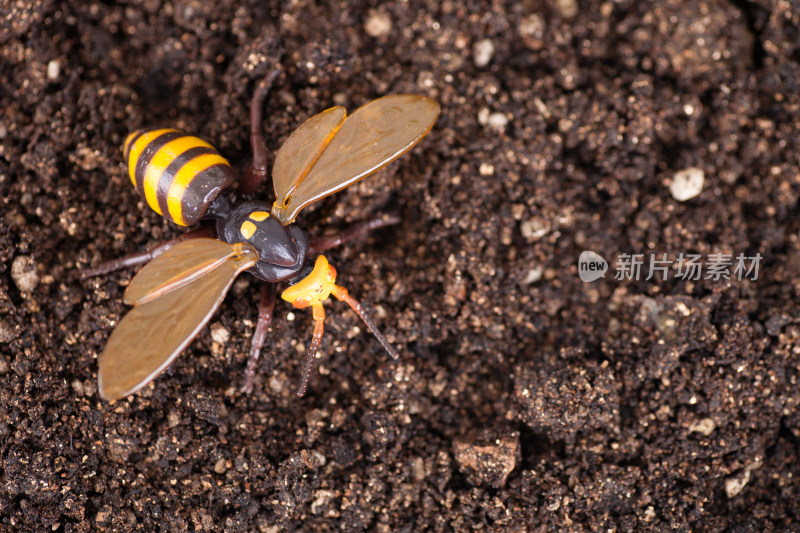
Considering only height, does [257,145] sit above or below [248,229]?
above

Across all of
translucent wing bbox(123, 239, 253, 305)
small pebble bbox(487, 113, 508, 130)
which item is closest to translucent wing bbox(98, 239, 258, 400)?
translucent wing bbox(123, 239, 253, 305)

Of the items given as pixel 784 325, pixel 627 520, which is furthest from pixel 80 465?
pixel 784 325

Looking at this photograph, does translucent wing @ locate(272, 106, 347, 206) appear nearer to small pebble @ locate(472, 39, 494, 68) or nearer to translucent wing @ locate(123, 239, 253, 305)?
translucent wing @ locate(123, 239, 253, 305)

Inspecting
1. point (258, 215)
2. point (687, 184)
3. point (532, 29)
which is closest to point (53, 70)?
point (258, 215)

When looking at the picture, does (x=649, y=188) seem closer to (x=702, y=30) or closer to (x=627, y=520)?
(x=702, y=30)

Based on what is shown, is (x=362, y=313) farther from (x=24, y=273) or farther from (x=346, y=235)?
(x=24, y=273)

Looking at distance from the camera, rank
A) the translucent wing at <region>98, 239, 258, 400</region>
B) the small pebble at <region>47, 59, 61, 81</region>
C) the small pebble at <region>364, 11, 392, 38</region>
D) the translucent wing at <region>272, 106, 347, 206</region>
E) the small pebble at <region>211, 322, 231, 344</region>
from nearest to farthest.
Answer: the translucent wing at <region>98, 239, 258, 400</region> → the translucent wing at <region>272, 106, 347, 206</region> → the small pebble at <region>211, 322, 231, 344</region> → the small pebble at <region>47, 59, 61, 81</region> → the small pebble at <region>364, 11, 392, 38</region>

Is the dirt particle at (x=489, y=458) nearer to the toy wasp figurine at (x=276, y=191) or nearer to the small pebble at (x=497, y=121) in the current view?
the toy wasp figurine at (x=276, y=191)
